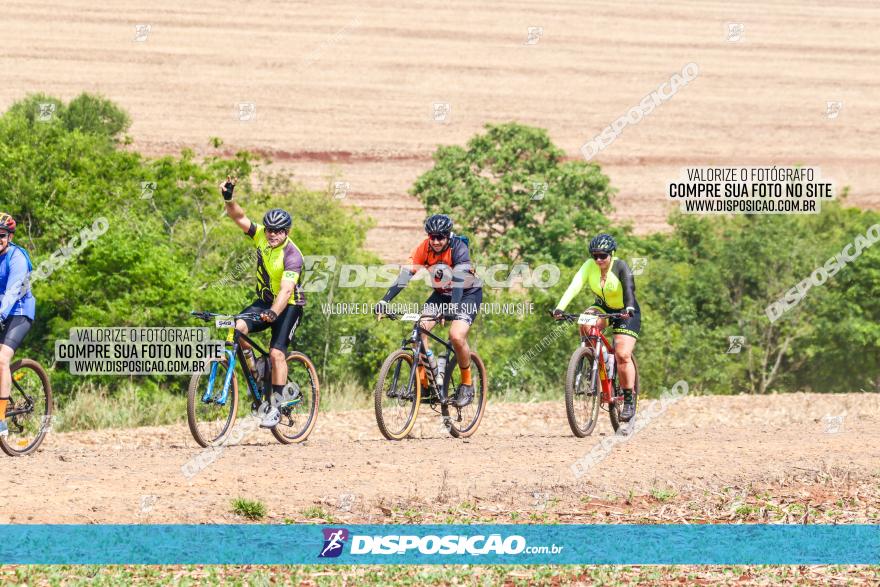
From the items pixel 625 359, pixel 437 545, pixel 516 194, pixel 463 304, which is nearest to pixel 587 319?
pixel 625 359

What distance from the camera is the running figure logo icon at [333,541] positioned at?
8.75m

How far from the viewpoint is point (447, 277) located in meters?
12.9

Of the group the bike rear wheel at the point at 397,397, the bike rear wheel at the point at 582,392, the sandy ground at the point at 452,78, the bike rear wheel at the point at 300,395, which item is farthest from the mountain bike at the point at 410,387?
the sandy ground at the point at 452,78

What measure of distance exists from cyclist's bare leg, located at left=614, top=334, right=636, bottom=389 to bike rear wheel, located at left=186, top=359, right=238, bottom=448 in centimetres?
403

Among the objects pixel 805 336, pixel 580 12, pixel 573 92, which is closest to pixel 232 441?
pixel 805 336

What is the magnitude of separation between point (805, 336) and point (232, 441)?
3152cm

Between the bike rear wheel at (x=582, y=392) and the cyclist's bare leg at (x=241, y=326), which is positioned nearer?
the cyclist's bare leg at (x=241, y=326)

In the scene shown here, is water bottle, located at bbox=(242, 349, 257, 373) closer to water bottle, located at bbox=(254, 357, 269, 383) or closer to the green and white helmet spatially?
water bottle, located at bbox=(254, 357, 269, 383)

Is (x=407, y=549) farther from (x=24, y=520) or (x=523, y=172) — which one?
→ (x=523, y=172)

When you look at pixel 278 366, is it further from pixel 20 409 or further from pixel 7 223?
pixel 7 223

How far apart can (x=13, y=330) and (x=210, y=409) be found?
6.38 ft

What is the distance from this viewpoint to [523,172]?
46594 millimetres

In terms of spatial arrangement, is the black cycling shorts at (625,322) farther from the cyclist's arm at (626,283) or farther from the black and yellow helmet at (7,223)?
the black and yellow helmet at (7,223)

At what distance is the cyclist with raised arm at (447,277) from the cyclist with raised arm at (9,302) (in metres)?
3.27
